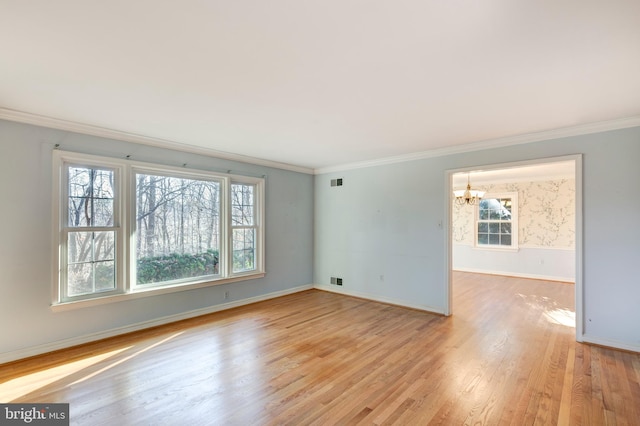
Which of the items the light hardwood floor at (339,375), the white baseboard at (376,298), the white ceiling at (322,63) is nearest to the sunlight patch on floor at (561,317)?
the light hardwood floor at (339,375)

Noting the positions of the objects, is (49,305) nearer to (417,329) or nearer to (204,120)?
(204,120)

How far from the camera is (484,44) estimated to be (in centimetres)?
183

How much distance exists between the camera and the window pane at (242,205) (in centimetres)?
489

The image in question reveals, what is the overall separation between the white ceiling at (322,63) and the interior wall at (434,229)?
48 cm

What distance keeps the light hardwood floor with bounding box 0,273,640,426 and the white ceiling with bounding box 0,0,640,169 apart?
2.48 meters

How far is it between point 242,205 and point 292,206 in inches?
42.8

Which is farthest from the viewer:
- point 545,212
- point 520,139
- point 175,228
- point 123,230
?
point 545,212

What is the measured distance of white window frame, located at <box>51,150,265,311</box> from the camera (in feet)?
10.5

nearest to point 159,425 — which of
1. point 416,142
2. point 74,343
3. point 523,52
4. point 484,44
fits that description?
point 74,343

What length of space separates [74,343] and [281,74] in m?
3.64

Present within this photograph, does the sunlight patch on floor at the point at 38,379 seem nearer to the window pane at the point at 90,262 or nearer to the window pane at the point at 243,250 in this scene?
the window pane at the point at 90,262

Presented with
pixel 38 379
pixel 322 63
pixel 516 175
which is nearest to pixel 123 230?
pixel 38 379

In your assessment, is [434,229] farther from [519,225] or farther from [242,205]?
[519,225]

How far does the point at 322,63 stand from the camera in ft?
6.73
